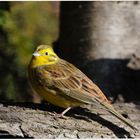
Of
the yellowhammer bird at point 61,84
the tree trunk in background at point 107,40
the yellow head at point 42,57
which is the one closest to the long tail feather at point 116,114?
the yellowhammer bird at point 61,84

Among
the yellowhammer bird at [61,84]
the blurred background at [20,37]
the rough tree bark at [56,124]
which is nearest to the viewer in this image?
the rough tree bark at [56,124]

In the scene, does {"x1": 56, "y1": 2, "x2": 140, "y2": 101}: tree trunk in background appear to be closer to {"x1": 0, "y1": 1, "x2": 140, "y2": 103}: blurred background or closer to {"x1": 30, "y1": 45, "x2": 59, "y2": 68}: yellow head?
{"x1": 0, "y1": 1, "x2": 140, "y2": 103}: blurred background

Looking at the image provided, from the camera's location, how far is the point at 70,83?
17.4ft

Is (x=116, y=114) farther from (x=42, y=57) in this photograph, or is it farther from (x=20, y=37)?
(x=20, y=37)

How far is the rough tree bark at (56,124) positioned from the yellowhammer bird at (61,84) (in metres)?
0.08

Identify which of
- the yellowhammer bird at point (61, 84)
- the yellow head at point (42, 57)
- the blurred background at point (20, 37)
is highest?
the yellow head at point (42, 57)

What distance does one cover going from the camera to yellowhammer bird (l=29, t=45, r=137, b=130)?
514 cm

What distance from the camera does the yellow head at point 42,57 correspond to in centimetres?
538

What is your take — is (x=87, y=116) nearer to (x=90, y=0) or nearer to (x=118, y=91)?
(x=118, y=91)

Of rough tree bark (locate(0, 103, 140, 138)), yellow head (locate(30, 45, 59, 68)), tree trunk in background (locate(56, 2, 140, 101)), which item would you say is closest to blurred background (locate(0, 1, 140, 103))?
tree trunk in background (locate(56, 2, 140, 101))

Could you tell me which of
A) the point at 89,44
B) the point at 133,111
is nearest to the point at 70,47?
the point at 89,44

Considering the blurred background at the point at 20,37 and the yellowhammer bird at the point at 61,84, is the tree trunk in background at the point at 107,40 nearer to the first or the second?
the blurred background at the point at 20,37

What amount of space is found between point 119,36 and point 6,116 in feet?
6.02

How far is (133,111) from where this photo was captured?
17.3 feet
